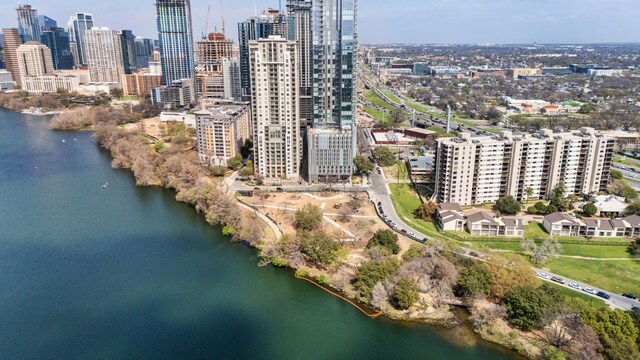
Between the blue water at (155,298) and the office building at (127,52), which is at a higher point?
the office building at (127,52)

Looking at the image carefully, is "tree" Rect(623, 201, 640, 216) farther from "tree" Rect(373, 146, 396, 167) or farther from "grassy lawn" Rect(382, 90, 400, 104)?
"grassy lawn" Rect(382, 90, 400, 104)

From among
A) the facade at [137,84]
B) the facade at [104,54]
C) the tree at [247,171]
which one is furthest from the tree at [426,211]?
the facade at [104,54]

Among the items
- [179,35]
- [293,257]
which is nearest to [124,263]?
[293,257]

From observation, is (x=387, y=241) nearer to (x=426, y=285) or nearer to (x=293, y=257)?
(x=426, y=285)

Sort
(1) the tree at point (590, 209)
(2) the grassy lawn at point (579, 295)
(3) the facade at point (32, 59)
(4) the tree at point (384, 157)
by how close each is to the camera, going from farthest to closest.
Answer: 1. (3) the facade at point (32, 59)
2. (4) the tree at point (384, 157)
3. (1) the tree at point (590, 209)
4. (2) the grassy lawn at point (579, 295)

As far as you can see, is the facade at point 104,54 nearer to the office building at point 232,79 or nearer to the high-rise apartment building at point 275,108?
the office building at point 232,79

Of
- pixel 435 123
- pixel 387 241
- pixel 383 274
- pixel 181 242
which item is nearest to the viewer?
pixel 383 274

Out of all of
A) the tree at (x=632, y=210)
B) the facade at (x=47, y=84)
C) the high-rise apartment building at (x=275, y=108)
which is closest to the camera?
the tree at (x=632, y=210)
